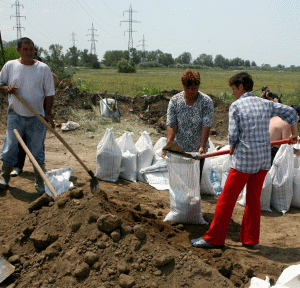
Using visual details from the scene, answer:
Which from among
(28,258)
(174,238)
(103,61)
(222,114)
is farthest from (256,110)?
(103,61)

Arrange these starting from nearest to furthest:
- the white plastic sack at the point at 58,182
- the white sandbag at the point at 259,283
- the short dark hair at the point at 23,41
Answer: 1. the white sandbag at the point at 259,283
2. the short dark hair at the point at 23,41
3. the white plastic sack at the point at 58,182

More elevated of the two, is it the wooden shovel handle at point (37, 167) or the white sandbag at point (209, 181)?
the wooden shovel handle at point (37, 167)

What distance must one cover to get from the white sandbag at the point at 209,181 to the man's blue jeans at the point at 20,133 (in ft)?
7.02

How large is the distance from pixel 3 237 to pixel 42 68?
1953 mm

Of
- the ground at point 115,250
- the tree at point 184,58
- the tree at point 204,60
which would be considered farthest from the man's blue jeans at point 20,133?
the tree at point 184,58

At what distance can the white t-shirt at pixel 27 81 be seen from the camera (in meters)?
3.83

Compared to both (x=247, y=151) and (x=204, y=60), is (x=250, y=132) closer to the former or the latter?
(x=247, y=151)

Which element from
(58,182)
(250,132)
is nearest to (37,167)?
(58,182)

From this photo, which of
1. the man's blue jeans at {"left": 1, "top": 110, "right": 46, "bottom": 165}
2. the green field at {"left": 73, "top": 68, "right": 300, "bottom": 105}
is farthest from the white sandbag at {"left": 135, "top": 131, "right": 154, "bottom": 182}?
the green field at {"left": 73, "top": 68, "right": 300, "bottom": 105}

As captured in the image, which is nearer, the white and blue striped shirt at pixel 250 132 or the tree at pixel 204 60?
the white and blue striped shirt at pixel 250 132

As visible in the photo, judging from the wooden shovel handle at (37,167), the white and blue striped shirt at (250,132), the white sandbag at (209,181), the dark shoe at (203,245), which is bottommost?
the dark shoe at (203,245)

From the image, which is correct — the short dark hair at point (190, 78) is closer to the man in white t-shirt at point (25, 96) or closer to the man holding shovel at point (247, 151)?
the man holding shovel at point (247, 151)

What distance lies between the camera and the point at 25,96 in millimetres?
3877

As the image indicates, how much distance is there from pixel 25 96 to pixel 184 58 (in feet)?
257
